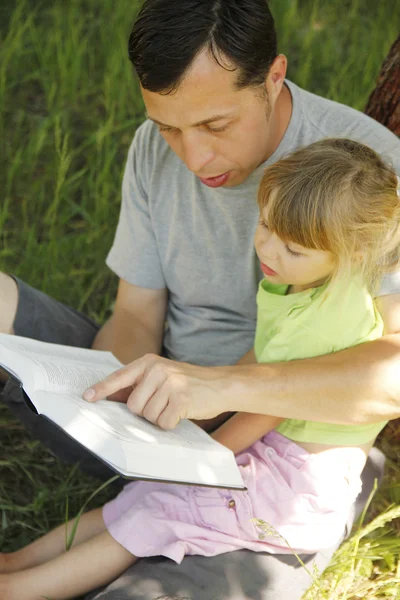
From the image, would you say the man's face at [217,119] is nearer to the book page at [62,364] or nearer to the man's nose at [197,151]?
the man's nose at [197,151]

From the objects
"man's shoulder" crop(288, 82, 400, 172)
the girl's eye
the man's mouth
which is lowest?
the girl's eye

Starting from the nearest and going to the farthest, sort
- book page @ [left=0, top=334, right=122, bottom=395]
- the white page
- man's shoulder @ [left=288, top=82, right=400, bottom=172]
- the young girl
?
the white page → book page @ [left=0, top=334, right=122, bottom=395] → the young girl → man's shoulder @ [left=288, top=82, right=400, bottom=172]

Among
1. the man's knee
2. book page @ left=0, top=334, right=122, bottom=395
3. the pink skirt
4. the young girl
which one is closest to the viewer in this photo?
book page @ left=0, top=334, right=122, bottom=395

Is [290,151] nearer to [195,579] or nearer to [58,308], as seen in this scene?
[58,308]

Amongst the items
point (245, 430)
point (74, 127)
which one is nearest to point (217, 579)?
point (245, 430)

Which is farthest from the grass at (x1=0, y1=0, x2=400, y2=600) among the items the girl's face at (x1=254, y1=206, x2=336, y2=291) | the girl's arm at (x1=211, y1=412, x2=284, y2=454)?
the girl's face at (x1=254, y1=206, x2=336, y2=291)

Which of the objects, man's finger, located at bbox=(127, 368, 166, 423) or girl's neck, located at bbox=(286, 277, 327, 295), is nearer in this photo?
man's finger, located at bbox=(127, 368, 166, 423)

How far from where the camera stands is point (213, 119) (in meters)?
1.97

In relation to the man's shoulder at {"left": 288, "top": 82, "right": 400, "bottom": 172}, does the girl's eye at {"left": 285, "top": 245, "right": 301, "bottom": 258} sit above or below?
below

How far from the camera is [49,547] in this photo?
2242mm

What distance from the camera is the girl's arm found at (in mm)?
2062

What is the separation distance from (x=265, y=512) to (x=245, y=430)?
0.21m

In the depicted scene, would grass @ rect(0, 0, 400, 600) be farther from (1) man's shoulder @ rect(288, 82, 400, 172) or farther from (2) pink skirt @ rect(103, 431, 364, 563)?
(1) man's shoulder @ rect(288, 82, 400, 172)

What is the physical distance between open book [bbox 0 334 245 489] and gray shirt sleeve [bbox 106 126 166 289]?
1.87 ft
